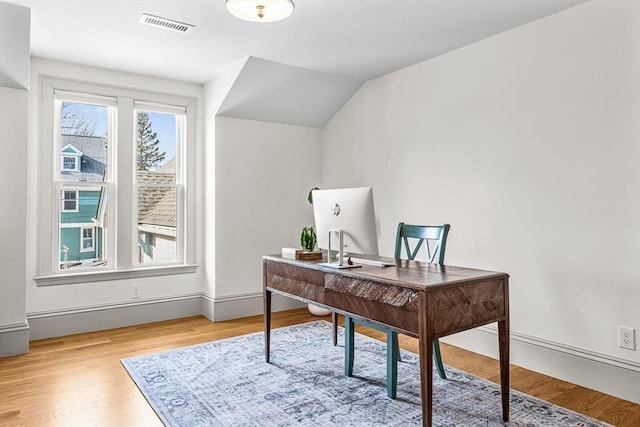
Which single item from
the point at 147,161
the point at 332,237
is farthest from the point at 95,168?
the point at 332,237

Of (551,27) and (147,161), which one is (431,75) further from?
(147,161)

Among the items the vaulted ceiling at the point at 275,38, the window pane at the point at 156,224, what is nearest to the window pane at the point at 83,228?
the window pane at the point at 156,224

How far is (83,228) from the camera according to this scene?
3922mm

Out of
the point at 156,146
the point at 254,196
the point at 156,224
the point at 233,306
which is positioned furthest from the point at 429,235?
the point at 156,146

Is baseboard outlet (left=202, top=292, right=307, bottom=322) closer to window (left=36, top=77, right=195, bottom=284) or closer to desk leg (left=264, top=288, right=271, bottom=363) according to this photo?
window (left=36, top=77, right=195, bottom=284)

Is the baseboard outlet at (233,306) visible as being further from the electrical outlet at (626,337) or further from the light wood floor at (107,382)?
the electrical outlet at (626,337)

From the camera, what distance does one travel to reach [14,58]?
303cm

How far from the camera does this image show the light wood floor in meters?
2.26

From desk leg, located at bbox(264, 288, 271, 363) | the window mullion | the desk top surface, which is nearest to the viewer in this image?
the desk top surface

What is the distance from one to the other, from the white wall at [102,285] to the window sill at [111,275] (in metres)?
0.04

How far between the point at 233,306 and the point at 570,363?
2959mm

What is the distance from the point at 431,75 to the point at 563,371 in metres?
2.48

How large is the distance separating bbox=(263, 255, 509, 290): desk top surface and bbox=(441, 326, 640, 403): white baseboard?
106cm

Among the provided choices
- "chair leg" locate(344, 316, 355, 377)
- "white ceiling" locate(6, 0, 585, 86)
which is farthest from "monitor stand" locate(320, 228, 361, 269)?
"white ceiling" locate(6, 0, 585, 86)
